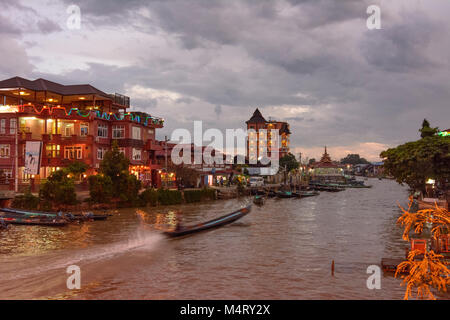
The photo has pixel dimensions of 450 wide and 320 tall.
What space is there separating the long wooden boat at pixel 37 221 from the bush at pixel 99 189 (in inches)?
383

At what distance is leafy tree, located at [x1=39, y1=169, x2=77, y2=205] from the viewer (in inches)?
1524

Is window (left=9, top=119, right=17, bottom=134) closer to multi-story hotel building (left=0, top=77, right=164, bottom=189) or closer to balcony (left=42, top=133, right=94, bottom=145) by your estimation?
multi-story hotel building (left=0, top=77, right=164, bottom=189)

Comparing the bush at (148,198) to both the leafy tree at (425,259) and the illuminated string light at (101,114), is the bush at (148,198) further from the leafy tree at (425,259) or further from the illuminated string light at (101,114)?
the leafy tree at (425,259)

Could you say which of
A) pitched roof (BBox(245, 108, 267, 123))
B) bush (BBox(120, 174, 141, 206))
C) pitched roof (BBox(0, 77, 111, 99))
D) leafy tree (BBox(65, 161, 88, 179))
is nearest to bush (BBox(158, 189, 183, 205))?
bush (BBox(120, 174, 141, 206))

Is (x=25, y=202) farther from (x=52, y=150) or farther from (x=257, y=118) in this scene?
(x=257, y=118)

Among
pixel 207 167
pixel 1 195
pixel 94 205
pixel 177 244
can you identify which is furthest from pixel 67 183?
pixel 207 167

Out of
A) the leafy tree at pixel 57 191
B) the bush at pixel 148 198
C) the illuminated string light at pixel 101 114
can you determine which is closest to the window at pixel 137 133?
the illuminated string light at pixel 101 114

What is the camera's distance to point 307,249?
2489 cm

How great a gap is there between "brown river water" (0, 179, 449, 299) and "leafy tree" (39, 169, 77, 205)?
24.4 ft

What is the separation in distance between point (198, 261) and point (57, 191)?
2297 centimetres

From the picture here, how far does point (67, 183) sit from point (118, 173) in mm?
6051

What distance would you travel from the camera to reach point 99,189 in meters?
41.1
